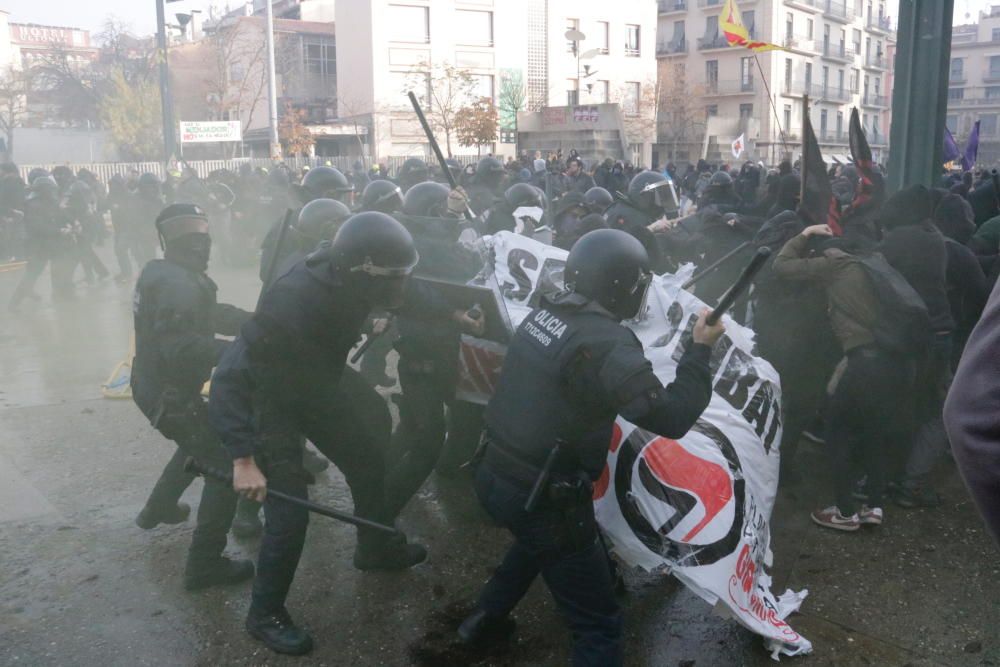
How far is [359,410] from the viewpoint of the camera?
4273mm

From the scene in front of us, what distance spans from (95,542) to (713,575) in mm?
3300

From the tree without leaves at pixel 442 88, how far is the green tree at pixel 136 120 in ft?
41.8

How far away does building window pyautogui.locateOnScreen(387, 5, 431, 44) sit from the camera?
4828cm

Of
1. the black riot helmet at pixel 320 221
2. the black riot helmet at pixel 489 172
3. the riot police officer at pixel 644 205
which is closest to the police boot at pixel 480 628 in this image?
the black riot helmet at pixel 320 221

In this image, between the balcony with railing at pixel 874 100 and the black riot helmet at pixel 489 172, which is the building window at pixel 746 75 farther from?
the black riot helmet at pixel 489 172

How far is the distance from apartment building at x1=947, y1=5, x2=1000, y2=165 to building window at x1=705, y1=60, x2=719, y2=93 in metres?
32.3

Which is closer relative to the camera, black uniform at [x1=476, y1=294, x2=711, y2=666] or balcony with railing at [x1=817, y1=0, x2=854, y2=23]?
black uniform at [x1=476, y1=294, x2=711, y2=666]

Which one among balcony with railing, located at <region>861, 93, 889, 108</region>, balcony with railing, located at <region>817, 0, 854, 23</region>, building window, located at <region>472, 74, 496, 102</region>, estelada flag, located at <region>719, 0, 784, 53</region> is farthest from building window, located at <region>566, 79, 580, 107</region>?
estelada flag, located at <region>719, 0, 784, 53</region>

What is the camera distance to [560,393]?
316cm

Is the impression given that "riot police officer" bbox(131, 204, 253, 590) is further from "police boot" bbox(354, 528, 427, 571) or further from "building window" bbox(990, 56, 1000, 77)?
"building window" bbox(990, 56, 1000, 77)

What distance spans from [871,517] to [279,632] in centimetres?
320

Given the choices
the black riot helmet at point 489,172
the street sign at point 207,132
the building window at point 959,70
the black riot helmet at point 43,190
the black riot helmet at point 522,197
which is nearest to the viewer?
the black riot helmet at point 522,197

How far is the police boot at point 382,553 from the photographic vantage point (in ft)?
14.7

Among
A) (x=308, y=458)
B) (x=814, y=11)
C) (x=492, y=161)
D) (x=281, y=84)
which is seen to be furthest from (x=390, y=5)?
(x=308, y=458)
